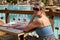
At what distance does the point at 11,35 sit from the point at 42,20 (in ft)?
2.56

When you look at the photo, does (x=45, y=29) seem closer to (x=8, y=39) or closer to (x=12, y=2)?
(x=8, y=39)

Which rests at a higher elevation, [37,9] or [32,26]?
[37,9]

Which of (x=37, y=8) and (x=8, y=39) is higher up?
(x=37, y=8)

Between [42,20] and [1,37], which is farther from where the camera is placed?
[1,37]

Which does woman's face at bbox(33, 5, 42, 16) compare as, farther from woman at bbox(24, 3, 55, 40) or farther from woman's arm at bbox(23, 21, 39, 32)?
woman's arm at bbox(23, 21, 39, 32)

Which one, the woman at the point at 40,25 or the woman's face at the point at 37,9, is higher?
the woman's face at the point at 37,9

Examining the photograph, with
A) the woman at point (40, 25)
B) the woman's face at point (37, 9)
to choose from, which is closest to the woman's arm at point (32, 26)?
the woman at point (40, 25)

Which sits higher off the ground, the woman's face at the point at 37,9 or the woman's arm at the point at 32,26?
the woman's face at the point at 37,9

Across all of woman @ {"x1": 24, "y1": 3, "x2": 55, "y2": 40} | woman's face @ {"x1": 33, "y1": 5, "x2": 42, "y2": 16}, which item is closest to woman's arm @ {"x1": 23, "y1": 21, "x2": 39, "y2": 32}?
woman @ {"x1": 24, "y1": 3, "x2": 55, "y2": 40}

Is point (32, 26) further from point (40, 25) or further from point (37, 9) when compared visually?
point (37, 9)

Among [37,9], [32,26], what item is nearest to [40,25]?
[32,26]

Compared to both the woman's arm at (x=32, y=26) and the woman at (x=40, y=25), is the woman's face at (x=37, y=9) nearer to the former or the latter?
the woman at (x=40, y=25)

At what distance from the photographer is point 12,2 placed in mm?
41125

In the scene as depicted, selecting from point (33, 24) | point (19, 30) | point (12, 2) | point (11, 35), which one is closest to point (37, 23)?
point (33, 24)
